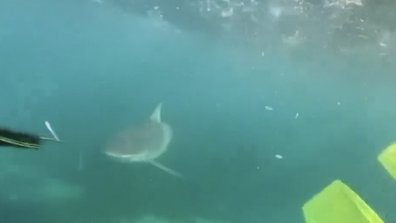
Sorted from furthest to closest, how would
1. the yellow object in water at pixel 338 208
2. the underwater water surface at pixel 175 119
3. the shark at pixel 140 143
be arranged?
1. the underwater water surface at pixel 175 119
2. the shark at pixel 140 143
3. the yellow object in water at pixel 338 208

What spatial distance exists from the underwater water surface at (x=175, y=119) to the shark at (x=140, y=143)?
0.23 m

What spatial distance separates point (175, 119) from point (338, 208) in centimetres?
1121

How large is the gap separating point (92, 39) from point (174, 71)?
4.19m

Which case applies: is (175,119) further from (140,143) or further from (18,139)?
(18,139)

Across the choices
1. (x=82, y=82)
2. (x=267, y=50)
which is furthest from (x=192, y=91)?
(x=267, y=50)

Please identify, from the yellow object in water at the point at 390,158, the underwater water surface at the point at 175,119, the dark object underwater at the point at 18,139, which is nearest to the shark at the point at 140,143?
the underwater water surface at the point at 175,119

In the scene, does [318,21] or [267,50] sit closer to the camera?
[318,21]

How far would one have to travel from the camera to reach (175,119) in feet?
38.0

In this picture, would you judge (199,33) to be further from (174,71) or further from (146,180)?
(174,71)

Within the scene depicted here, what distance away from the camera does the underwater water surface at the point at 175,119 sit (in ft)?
18.0

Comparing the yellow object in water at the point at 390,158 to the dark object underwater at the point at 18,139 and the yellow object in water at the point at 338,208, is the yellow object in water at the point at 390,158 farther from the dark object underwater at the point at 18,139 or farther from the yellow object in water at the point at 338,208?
the dark object underwater at the point at 18,139

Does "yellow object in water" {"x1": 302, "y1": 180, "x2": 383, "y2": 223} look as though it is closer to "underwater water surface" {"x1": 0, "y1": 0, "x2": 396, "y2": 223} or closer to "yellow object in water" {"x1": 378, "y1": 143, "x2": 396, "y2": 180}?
"yellow object in water" {"x1": 378, "y1": 143, "x2": 396, "y2": 180}

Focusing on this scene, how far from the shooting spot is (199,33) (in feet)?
37.8

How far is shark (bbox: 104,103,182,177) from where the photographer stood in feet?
15.0
